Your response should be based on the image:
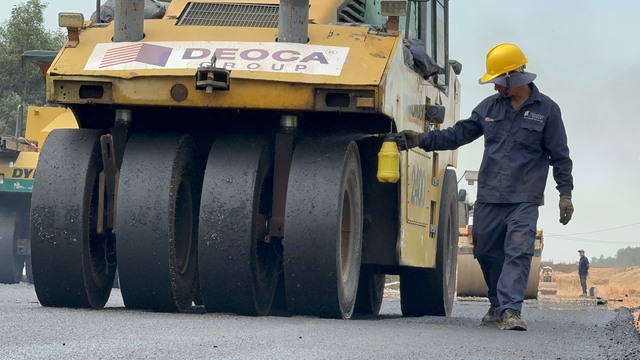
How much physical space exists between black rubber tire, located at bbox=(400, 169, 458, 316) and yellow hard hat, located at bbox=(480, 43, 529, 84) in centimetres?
224

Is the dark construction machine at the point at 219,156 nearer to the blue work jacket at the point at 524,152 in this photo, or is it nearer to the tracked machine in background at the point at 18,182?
the blue work jacket at the point at 524,152

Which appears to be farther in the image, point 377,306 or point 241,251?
point 377,306

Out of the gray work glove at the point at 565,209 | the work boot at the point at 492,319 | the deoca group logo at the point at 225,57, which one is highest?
the deoca group logo at the point at 225,57

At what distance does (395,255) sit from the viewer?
955cm

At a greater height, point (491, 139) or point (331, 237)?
point (491, 139)

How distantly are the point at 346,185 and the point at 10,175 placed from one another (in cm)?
1222

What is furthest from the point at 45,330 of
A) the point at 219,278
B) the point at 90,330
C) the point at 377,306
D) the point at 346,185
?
the point at 377,306

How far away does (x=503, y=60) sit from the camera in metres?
9.44

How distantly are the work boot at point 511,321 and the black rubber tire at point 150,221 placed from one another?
192 cm

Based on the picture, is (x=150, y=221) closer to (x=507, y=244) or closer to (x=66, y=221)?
(x=66, y=221)

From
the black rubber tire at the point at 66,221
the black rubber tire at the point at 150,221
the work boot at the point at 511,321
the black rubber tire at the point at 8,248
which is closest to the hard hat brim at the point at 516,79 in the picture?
the work boot at the point at 511,321

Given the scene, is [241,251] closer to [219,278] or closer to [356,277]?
[219,278]

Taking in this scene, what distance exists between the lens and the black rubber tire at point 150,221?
8.62 metres

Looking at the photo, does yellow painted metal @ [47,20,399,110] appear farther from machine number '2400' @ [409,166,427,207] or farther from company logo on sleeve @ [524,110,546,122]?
machine number '2400' @ [409,166,427,207]
